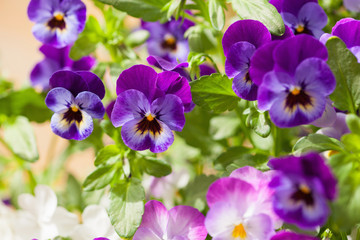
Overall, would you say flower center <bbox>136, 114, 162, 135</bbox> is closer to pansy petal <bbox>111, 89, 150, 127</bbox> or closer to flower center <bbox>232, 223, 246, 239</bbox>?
pansy petal <bbox>111, 89, 150, 127</bbox>

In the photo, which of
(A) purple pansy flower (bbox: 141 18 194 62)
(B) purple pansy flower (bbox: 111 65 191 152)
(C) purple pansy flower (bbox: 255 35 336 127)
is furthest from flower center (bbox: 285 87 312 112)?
(A) purple pansy flower (bbox: 141 18 194 62)

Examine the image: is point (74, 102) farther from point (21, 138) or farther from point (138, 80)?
point (21, 138)

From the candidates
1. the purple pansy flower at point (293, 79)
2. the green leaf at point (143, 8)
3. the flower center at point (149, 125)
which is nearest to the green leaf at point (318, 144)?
the purple pansy flower at point (293, 79)

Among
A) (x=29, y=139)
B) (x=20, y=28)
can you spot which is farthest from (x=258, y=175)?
(x=20, y=28)

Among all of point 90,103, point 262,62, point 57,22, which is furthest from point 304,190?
point 57,22

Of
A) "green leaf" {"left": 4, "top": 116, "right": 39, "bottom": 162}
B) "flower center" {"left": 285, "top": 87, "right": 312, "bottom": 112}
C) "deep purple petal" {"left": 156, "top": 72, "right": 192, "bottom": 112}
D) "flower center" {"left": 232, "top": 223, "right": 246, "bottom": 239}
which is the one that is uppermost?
"flower center" {"left": 285, "top": 87, "right": 312, "bottom": 112}

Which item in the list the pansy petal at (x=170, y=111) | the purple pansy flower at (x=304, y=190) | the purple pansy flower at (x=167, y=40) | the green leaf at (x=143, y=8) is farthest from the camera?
the purple pansy flower at (x=167, y=40)

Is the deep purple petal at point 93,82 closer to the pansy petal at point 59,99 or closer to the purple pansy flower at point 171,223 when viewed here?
the pansy petal at point 59,99
